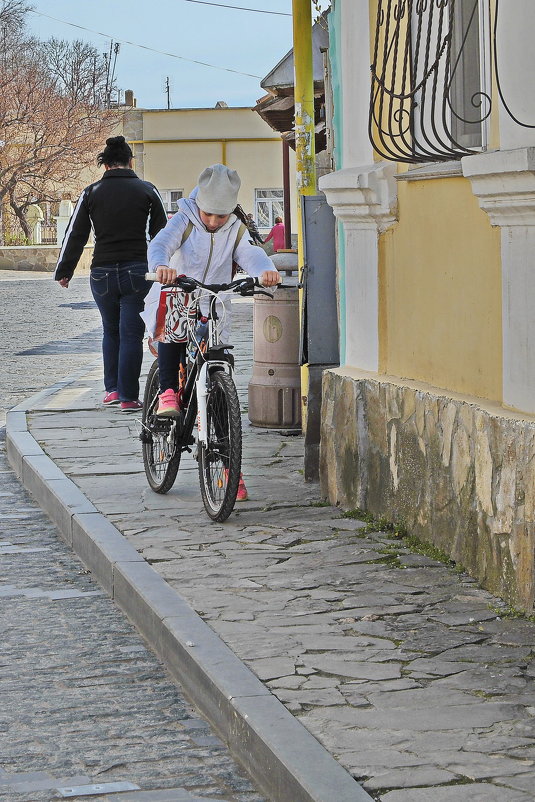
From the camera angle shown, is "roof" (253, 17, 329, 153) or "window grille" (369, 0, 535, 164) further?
"roof" (253, 17, 329, 153)

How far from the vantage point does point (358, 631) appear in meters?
4.97

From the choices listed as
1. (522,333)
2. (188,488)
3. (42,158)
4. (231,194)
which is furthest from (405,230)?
(42,158)

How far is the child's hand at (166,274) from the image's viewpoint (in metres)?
7.00

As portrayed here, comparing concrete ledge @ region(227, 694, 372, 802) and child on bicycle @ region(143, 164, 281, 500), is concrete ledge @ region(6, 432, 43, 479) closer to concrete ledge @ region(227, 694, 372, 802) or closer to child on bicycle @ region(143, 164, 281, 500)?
child on bicycle @ region(143, 164, 281, 500)

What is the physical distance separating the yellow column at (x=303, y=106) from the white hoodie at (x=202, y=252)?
3.32 ft

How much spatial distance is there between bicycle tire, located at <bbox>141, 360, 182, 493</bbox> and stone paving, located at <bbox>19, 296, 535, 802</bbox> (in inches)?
4.6

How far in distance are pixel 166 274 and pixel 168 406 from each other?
82cm

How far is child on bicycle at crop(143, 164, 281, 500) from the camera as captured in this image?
732 centimetres

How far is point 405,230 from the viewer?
670 cm

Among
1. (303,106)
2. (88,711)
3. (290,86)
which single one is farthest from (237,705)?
(290,86)

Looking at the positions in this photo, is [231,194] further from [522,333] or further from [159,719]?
[159,719]

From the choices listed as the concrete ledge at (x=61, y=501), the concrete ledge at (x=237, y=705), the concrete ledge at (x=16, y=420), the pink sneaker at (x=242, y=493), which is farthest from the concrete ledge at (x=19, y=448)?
the concrete ledge at (x=237, y=705)

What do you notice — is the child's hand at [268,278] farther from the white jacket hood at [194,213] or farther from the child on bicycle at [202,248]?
the white jacket hood at [194,213]

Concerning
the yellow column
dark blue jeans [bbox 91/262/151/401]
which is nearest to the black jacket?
dark blue jeans [bbox 91/262/151/401]
